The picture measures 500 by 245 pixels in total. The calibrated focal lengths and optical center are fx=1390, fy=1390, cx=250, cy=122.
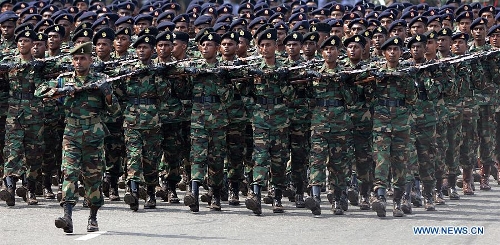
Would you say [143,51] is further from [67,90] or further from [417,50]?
[417,50]

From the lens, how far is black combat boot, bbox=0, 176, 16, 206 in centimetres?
1803

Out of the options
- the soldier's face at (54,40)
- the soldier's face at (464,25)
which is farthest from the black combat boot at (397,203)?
the soldier's face at (464,25)

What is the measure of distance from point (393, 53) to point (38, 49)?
4.86m

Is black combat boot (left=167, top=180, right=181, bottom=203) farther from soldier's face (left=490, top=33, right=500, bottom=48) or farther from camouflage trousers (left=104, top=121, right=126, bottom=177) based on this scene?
soldier's face (left=490, top=33, right=500, bottom=48)

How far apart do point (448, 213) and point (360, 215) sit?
121 cm

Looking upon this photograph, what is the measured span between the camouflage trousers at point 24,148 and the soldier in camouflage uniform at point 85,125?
8.41 feet

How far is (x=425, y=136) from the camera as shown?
61.5 ft

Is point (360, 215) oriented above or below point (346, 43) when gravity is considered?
below

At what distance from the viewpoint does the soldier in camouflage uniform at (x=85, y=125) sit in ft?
Result: 52.2

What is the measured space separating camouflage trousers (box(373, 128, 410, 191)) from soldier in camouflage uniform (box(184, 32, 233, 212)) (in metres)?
2.04

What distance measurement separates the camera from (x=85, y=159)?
16.0 meters

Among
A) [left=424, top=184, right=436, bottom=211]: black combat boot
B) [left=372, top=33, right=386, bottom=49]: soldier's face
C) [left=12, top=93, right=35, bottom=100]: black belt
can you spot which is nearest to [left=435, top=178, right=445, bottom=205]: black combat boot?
[left=424, top=184, right=436, bottom=211]: black combat boot

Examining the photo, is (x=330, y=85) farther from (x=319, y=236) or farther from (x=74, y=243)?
(x=74, y=243)

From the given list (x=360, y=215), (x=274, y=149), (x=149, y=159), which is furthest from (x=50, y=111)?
(x=360, y=215)
